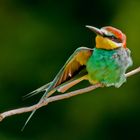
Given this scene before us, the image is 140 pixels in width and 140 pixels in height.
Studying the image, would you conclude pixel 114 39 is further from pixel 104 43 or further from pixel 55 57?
pixel 55 57

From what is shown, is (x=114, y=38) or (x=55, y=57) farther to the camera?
(x=55, y=57)

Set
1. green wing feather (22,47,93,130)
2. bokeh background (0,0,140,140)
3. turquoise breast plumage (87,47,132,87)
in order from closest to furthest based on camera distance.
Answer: green wing feather (22,47,93,130) < turquoise breast plumage (87,47,132,87) < bokeh background (0,0,140,140)

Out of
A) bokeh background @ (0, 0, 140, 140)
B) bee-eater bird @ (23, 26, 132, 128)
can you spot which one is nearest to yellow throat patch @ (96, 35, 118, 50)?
bee-eater bird @ (23, 26, 132, 128)

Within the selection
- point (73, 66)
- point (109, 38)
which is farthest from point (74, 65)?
point (109, 38)

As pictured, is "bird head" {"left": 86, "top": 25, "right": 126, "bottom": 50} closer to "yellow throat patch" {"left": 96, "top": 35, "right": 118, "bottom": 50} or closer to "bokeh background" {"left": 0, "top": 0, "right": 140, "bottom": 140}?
"yellow throat patch" {"left": 96, "top": 35, "right": 118, "bottom": 50}

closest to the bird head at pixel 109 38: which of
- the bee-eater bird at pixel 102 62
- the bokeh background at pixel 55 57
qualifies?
the bee-eater bird at pixel 102 62

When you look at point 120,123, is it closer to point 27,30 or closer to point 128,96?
point 128,96

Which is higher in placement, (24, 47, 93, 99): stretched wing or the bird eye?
the bird eye

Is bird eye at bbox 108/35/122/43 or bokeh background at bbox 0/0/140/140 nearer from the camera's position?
bird eye at bbox 108/35/122/43
